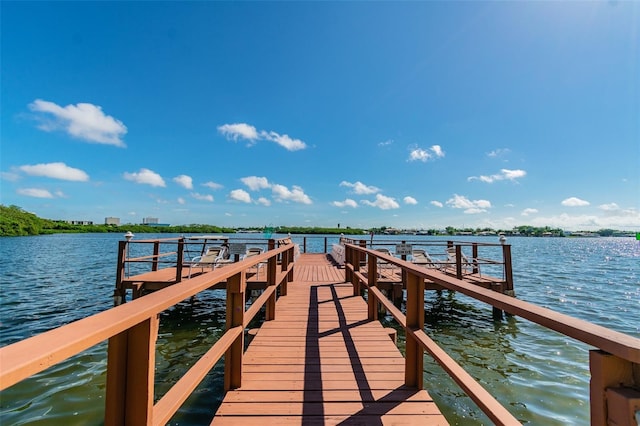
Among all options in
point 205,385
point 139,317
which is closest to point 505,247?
point 205,385

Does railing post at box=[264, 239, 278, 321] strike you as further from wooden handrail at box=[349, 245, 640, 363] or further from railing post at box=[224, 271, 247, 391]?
wooden handrail at box=[349, 245, 640, 363]

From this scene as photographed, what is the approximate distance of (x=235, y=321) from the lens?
2.29 metres

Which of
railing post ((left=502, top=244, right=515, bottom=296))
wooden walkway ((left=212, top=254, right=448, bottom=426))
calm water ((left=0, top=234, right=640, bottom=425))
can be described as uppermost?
railing post ((left=502, top=244, right=515, bottom=296))

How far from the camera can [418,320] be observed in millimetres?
2344

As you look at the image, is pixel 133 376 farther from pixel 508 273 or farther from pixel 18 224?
pixel 18 224

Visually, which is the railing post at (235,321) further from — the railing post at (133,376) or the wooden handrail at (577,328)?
the wooden handrail at (577,328)

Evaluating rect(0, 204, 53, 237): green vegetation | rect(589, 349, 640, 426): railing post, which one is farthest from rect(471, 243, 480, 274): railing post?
rect(0, 204, 53, 237): green vegetation

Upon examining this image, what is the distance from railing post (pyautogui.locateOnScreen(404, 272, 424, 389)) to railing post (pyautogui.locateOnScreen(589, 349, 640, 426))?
4.69 ft

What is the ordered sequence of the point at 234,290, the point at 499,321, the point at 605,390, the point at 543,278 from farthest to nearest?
the point at 543,278 → the point at 499,321 → the point at 234,290 → the point at 605,390

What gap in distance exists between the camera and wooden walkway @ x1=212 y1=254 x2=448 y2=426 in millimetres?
2086

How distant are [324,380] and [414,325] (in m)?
0.87

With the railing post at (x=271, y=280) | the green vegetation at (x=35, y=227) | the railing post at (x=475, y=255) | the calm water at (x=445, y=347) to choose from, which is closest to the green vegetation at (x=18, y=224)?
the green vegetation at (x=35, y=227)

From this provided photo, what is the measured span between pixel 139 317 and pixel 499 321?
7871 mm

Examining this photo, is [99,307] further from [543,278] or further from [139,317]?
[543,278]
